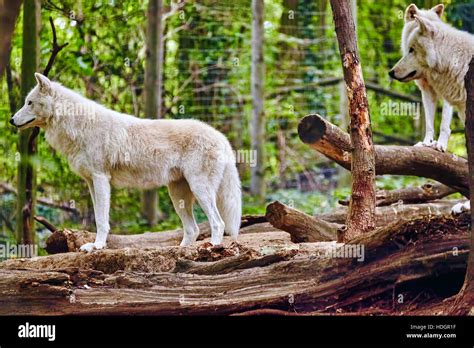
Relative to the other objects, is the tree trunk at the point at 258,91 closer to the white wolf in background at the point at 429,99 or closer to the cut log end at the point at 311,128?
the white wolf in background at the point at 429,99

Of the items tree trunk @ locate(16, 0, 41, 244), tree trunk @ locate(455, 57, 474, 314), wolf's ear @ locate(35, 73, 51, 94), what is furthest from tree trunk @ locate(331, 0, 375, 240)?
tree trunk @ locate(16, 0, 41, 244)

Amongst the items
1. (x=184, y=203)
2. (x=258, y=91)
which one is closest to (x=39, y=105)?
(x=184, y=203)

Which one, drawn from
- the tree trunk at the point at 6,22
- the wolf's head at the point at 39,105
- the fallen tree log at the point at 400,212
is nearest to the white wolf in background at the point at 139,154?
the wolf's head at the point at 39,105

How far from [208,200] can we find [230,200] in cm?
21

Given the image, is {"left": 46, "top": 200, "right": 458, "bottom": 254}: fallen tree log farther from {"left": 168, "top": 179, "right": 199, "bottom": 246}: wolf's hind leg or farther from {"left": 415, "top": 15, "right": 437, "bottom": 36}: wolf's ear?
{"left": 415, "top": 15, "right": 437, "bottom": 36}: wolf's ear

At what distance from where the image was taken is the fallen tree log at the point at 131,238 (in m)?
5.08

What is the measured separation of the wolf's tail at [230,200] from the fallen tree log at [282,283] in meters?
0.91

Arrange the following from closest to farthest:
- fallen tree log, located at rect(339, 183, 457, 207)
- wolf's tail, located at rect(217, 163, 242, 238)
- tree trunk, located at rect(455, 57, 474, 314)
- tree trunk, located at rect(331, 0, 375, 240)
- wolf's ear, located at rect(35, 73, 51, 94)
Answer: tree trunk, located at rect(455, 57, 474, 314) < tree trunk, located at rect(331, 0, 375, 240) < wolf's ear, located at rect(35, 73, 51, 94) < wolf's tail, located at rect(217, 163, 242, 238) < fallen tree log, located at rect(339, 183, 457, 207)

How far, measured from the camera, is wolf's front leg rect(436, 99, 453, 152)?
5254 mm

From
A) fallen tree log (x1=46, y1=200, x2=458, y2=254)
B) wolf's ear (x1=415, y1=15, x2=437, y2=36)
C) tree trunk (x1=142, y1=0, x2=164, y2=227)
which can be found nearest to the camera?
fallen tree log (x1=46, y1=200, x2=458, y2=254)

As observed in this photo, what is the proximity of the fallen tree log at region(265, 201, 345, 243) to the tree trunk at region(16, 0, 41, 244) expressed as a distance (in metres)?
2.01

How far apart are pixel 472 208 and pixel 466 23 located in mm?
2634

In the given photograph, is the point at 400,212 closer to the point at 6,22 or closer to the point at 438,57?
the point at 438,57

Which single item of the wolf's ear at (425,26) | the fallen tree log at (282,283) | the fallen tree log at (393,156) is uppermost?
the wolf's ear at (425,26)
